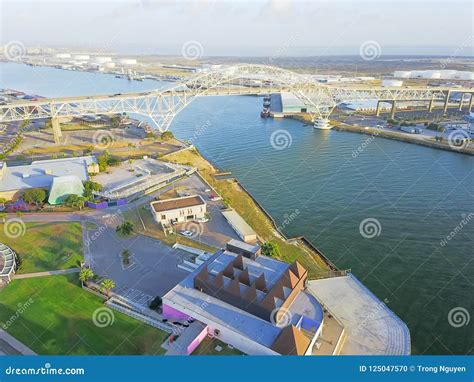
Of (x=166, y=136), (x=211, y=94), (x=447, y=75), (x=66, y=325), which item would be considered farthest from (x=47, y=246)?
(x=447, y=75)

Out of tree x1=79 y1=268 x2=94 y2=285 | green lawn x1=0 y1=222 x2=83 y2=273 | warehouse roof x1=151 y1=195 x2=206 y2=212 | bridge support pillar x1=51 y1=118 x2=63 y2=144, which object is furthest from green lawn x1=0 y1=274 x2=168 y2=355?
bridge support pillar x1=51 y1=118 x2=63 y2=144

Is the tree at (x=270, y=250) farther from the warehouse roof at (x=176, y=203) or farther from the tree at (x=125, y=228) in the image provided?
the tree at (x=125, y=228)

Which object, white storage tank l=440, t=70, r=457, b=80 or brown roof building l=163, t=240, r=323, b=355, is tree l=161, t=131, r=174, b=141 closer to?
brown roof building l=163, t=240, r=323, b=355

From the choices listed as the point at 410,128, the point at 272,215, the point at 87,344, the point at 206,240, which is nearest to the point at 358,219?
the point at 272,215

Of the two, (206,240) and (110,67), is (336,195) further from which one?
(110,67)

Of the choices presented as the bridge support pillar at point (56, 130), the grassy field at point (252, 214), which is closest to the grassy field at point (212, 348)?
the grassy field at point (252, 214)
